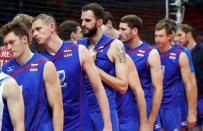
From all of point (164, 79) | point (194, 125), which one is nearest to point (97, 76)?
point (164, 79)

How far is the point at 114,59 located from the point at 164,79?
2.19m

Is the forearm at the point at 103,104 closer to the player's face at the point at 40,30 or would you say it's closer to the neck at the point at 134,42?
the player's face at the point at 40,30

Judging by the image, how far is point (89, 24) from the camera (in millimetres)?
6590

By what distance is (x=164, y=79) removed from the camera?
8.75 metres

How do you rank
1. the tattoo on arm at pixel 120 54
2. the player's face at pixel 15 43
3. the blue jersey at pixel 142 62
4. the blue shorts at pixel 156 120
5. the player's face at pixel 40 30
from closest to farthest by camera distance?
the player's face at pixel 15 43
the player's face at pixel 40 30
the tattoo on arm at pixel 120 54
the blue jersey at pixel 142 62
the blue shorts at pixel 156 120

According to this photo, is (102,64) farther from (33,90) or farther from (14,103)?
(14,103)

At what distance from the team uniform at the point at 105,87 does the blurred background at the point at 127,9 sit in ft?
10.1

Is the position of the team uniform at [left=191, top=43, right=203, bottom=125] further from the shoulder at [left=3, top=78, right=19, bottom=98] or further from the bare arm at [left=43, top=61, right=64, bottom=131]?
the shoulder at [left=3, top=78, right=19, bottom=98]

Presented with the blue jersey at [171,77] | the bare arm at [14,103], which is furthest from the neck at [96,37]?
the blue jersey at [171,77]

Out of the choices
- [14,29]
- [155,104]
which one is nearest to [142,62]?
[155,104]

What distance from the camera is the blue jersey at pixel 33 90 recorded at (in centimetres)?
555

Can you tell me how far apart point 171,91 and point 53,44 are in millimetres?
3057

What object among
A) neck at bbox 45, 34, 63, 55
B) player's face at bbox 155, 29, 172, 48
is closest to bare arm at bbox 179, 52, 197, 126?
player's face at bbox 155, 29, 172, 48

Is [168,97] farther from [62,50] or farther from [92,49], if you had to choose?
[62,50]
